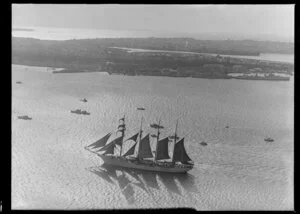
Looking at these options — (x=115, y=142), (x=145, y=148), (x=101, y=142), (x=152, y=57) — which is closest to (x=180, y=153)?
(x=145, y=148)

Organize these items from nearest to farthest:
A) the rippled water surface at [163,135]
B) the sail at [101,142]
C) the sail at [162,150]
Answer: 1. the rippled water surface at [163,135]
2. the sail at [101,142]
3. the sail at [162,150]

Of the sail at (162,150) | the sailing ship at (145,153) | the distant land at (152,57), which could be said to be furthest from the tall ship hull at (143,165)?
the distant land at (152,57)

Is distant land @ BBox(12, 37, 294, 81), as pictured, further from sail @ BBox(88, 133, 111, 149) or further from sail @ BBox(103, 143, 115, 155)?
sail @ BBox(103, 143, 115, 155)

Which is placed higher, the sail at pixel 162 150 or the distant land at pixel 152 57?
the distant land at pixel 152 57

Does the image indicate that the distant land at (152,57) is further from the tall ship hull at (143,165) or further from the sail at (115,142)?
the tall ship hull at (143,165)

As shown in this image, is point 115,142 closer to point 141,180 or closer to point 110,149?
point 110,149

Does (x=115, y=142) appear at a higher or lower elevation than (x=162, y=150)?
higher
